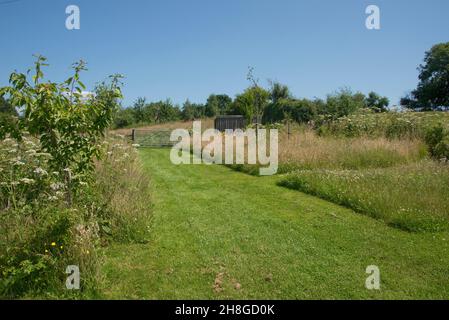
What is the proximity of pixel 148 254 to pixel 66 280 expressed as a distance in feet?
3.55

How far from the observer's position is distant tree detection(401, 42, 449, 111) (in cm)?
3725

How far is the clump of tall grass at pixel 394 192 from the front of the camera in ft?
16.9

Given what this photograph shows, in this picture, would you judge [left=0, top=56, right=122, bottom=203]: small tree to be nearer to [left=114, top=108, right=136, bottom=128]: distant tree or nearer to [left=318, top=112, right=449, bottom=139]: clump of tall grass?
[left=318, top=112, right=449, bottom=139]: clump of tall grass

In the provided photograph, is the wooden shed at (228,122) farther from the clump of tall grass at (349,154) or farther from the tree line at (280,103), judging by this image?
the clump of tall grass at (349,154)

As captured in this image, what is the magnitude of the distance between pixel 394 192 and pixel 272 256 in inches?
126

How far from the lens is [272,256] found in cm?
413

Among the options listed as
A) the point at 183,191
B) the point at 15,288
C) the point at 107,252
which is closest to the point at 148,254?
the point at 107,252

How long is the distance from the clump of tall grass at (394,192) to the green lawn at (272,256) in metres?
0.26

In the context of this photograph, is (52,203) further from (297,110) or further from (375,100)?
(375,100)

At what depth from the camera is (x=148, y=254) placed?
4.22 m

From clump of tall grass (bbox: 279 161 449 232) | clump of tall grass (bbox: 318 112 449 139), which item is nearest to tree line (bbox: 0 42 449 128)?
clump of tall grass (bbox: 318 112 449 139)

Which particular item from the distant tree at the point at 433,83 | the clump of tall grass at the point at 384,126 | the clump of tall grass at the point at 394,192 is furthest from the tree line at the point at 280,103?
the clump of tall grass at the point at 394,192

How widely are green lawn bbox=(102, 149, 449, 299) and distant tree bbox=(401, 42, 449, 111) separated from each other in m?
37.1
